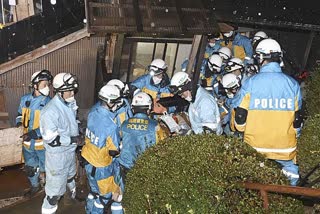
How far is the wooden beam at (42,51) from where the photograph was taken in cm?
821

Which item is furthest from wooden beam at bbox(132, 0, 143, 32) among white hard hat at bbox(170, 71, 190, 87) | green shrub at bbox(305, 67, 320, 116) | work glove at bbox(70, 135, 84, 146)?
green shrub at bbox(305, 67, 320, 116)

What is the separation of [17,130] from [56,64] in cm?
165

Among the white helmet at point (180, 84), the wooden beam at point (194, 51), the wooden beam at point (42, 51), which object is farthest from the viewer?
the wooden beam at point (194, 51)

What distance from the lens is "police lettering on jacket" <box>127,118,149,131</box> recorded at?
5723 mm

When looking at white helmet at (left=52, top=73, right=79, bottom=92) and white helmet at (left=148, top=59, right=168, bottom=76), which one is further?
white helmet at (left=148, top=59, right=168, bottom=76)

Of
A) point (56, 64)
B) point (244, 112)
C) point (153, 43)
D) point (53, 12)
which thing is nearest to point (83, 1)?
point (53, 12)

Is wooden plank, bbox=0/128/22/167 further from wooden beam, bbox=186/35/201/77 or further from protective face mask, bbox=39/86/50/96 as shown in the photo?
wooden beam, bbox=186/35/201/77

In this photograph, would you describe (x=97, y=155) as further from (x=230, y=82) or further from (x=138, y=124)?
(x=230, y=82)

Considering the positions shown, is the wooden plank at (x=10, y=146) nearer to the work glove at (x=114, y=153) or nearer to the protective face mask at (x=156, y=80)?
the work glove at (x=114, y=153)

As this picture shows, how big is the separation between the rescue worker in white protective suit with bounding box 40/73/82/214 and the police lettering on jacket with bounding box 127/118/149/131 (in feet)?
Result: 3.63

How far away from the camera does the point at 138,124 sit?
5754 mm

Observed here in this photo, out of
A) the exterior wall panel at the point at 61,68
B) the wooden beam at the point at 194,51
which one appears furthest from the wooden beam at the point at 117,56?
the wooden beam at the point at 194,51

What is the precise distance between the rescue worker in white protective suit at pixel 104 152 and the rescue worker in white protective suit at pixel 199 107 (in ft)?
3.67

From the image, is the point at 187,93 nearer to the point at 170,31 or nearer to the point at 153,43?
the point at 170,31
